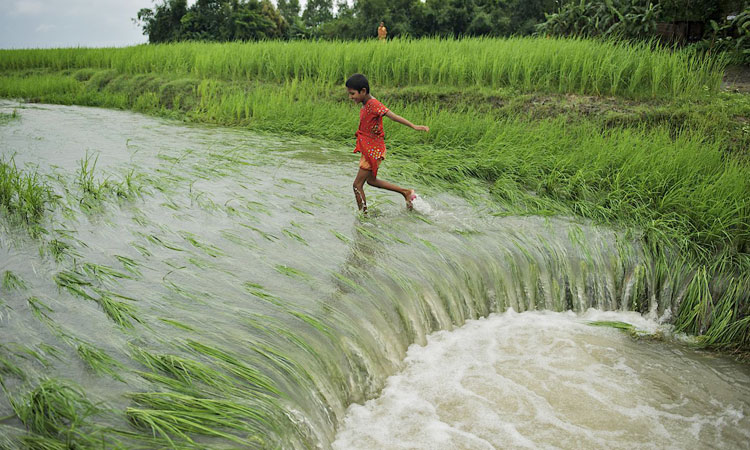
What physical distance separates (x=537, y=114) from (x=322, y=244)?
17.2 ft

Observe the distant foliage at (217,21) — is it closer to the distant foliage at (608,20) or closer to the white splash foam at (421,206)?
the distant foliage at (608,20)

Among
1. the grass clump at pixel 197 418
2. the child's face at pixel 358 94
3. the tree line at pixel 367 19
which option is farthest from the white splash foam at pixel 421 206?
the tree line at pixel 367 19

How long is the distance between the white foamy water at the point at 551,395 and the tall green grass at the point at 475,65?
5.87 metres

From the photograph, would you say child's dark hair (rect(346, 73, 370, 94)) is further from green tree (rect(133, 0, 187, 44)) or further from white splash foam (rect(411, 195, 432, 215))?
green tree (rect(133, 0, 187, 44))

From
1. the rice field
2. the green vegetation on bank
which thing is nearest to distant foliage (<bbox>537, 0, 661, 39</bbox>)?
the green vegetation on bank

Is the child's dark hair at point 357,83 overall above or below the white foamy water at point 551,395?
above

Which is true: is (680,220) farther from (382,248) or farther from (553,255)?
(382,248)

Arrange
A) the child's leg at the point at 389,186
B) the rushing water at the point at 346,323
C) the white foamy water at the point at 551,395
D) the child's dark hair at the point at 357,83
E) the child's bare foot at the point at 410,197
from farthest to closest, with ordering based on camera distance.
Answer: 1. the child's bare foot at the point at 410,197
2. the child's leg at the point at 389,186
3. the child's dark hair at the point at 357,83
4. the white foamy water at the point at 551,395
5. the rushing water at the point at 346,323

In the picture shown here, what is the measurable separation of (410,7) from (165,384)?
27.6 m

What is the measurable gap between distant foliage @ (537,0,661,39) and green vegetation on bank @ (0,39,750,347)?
2121 millimetres

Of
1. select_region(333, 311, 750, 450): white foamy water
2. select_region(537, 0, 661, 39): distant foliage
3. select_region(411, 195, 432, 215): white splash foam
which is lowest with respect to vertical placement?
select_region(333, 311, 750, 450): white foamy water

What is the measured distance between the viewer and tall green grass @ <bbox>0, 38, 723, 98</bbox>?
8.56 meters

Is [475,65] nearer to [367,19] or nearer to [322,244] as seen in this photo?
[322,244]

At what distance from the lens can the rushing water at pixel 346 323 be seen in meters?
2.69
